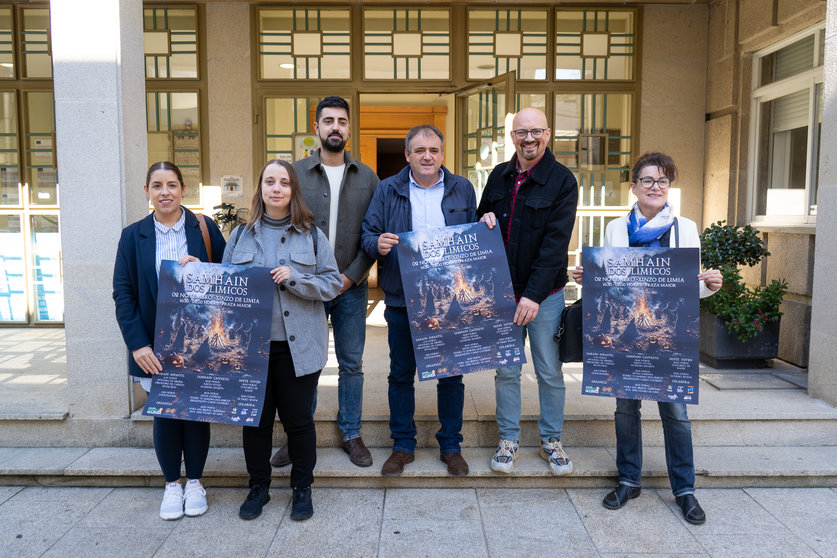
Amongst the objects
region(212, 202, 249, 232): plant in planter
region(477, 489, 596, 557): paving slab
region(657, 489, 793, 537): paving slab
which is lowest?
region(477, 489, 596, 557): paving slab

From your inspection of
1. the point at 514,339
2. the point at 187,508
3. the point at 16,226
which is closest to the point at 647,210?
the point at 514,339

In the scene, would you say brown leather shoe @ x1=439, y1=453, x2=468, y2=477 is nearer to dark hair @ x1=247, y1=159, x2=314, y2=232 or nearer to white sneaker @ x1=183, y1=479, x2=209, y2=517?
white sneaker @ x1=183, y1=479, x2=209, y2=517

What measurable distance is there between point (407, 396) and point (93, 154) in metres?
2.15

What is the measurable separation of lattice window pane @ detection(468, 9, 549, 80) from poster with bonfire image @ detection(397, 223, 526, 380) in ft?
12.8

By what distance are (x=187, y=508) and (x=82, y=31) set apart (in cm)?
257

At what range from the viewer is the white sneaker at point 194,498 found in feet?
9.96

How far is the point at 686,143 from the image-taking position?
20.9 ft

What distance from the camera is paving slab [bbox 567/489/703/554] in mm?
2754

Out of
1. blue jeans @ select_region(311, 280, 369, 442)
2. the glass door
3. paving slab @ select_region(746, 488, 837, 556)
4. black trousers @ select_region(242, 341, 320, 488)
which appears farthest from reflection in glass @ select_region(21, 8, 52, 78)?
paving slab @ select_region(746, 488, 837, 556)

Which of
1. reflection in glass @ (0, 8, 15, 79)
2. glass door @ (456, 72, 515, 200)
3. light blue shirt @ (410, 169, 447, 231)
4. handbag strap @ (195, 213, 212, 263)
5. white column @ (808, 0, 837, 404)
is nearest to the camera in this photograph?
handbag strap @ (195, 213, 212, 263)

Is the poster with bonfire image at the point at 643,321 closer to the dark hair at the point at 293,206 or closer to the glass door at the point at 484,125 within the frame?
the dark hair at the point at 293,206

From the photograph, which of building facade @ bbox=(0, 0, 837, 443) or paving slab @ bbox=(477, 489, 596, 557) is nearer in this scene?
paving slab @ bbox=(477, 489, 596, 557)

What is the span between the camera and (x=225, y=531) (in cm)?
290

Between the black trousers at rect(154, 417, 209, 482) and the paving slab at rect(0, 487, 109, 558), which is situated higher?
the black trousers at rect(154, 417, 209, 482)
